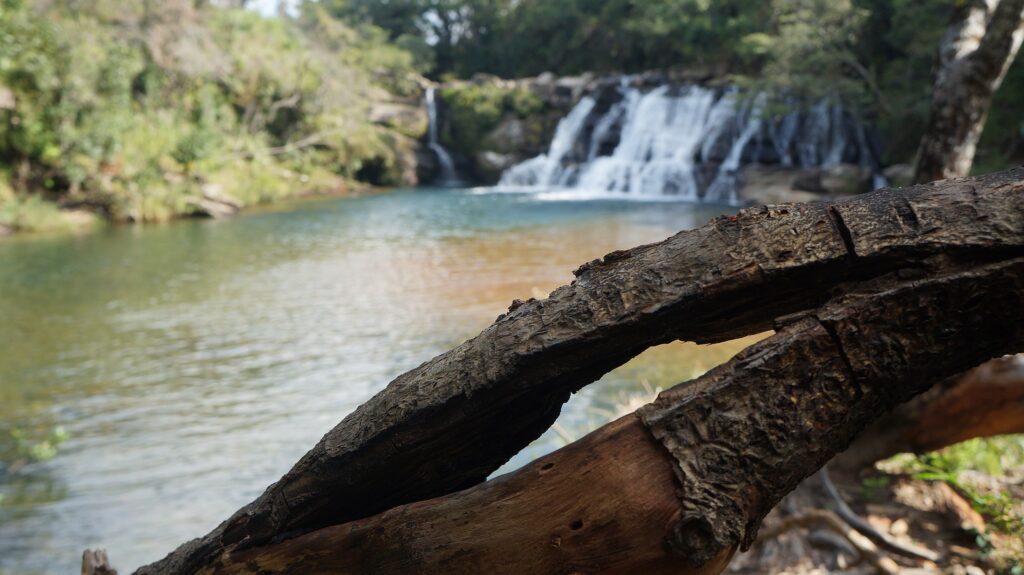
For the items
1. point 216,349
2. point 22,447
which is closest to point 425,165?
point 216,349

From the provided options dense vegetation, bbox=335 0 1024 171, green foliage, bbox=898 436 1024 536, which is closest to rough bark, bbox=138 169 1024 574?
green foliage, bbox=898 436 1024 536

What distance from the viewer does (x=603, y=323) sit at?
3.91ft

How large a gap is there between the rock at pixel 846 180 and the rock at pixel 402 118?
16.5 meters

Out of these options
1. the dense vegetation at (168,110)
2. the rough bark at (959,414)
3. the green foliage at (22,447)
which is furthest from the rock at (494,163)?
the rough bark at (959,414)

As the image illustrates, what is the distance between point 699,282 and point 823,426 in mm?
255

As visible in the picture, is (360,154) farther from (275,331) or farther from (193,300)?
(275,331)

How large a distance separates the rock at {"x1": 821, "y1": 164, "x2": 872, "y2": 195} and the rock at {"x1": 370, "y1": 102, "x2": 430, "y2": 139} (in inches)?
650

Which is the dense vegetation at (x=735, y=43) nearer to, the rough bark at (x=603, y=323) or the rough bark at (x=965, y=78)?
the rough bark at (x=965, y=78)

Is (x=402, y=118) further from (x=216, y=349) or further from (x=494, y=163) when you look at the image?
(x=216, y=349)

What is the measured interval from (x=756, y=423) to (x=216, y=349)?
8124mm

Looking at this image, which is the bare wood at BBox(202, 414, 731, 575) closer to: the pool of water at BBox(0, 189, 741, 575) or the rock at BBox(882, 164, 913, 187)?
the pool of water at BBox(0, 189, 741, 575)

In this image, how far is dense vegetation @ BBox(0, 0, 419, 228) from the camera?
18.8 meters

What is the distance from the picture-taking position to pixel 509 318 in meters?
1.29

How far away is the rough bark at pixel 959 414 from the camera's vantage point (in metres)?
3.57
